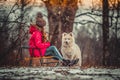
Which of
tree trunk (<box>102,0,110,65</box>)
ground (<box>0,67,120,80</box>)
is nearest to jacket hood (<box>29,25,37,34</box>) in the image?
ground (<box>0,67,120,80</box>)

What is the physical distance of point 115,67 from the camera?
41.8ft

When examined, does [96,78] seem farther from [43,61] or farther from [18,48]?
[18,48]

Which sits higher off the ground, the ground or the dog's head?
the dog's head

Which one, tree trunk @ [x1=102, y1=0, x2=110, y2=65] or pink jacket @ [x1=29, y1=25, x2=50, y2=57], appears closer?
pink jacket @ [x1=29, y1=25, x2=50, y2=57]

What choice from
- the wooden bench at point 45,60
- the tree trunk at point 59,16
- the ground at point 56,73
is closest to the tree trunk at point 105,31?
the ground at point 56,73

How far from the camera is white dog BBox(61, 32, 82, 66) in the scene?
12.6 meters

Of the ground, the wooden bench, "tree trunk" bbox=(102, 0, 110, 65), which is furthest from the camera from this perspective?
"tree trunk" bbox=(102, 0, 110, 65)

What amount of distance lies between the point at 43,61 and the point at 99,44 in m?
2.39

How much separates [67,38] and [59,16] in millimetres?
954

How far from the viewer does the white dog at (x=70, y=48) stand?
41.4 feet

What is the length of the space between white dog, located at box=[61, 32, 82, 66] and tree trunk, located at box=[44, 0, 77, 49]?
20 cm

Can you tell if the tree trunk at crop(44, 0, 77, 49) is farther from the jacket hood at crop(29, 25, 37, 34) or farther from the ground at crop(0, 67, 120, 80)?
the ground at crop(0, 67, 120, 80)

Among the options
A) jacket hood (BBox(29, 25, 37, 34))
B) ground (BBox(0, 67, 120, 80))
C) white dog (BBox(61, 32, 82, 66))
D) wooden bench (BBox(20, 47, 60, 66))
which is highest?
jacket hood (BBox(29, 25, 37, 34))

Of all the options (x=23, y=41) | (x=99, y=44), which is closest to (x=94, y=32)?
(x=99, y=44)
